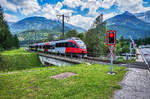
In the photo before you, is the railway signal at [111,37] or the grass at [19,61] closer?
the railway signal at [111,37]

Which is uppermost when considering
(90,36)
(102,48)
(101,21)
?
(101,21)

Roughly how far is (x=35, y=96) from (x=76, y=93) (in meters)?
1.86

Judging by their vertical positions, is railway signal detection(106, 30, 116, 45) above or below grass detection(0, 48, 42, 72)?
above

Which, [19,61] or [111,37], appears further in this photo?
[19,61]

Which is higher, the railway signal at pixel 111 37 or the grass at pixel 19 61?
the railway signal at pixel 111 37

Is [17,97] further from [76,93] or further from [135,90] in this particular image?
[135,90]

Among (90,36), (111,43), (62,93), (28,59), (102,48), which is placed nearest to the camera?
(62,93)

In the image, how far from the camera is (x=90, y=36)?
86.0 feet

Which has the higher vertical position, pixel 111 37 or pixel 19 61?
pixel 111 37

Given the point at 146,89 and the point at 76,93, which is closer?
the point at 76,93

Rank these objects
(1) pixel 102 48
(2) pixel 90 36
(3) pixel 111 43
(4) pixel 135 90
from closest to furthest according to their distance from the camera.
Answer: (4) pixel 135 90
(3) pixel 111 43
(1) pixel 102 48
(2) pixel 90 36

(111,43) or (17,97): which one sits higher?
(111,43)

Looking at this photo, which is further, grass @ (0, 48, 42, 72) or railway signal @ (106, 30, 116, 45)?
grass @ (0, 48, 42, 72)

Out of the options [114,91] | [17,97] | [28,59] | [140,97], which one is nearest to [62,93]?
[17,97]
